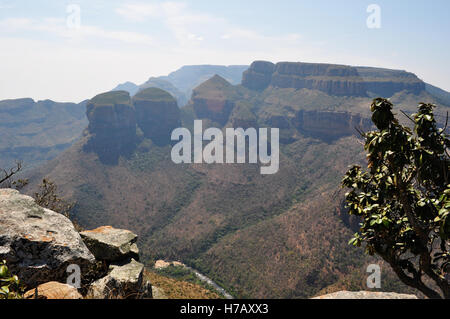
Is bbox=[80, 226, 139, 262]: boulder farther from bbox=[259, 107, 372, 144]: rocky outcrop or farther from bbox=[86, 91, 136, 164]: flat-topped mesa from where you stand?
bbox=[86, 91, 136, 164]: flat-topped mesa

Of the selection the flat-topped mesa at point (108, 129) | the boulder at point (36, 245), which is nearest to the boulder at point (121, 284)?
the boulder at point (36, 245)

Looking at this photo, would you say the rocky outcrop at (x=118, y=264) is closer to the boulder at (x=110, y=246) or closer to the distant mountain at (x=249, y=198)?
the boulder at (x=110, y=246)

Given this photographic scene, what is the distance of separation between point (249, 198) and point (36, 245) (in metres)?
125

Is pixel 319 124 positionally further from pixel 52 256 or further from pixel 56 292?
pixel 56 292

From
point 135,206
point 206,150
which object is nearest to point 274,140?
point 206,150

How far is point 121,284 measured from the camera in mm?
11961

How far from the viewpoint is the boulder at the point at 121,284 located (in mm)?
10760

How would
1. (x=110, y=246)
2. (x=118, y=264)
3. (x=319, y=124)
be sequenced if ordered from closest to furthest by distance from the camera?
1. (x=118, y=264)
2. (x=110, y=246)
3. (x=319, y=124)

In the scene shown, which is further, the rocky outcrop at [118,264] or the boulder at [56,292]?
the rocky outcrop at [118,264]

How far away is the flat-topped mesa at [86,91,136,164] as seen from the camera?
556 feet

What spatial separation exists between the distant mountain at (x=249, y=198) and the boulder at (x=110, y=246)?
131 ft

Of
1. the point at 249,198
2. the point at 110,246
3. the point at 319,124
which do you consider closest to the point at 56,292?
the point at 110,246

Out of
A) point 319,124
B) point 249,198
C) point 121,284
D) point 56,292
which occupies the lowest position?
point 249,198
